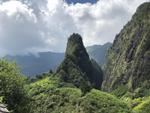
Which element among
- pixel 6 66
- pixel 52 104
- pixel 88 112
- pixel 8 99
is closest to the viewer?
pixel 8 99

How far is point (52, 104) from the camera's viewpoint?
633ft

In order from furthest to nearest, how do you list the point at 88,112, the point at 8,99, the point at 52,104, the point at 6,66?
the point at 52,104 → the point at 88,112 → the point at 6,66 → the point at 8,99

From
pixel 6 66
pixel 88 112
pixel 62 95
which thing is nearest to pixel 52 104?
pixel 62 95

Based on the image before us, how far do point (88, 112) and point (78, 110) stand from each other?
397 centimetres

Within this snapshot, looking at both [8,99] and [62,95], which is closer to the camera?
[8,99]

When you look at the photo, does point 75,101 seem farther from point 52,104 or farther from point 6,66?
point 6,66

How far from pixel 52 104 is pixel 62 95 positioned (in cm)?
692

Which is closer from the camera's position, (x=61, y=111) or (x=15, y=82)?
(x=15, y=82)

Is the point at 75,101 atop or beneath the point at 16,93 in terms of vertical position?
beneath

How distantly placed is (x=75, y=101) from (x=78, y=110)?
7205 millimetres

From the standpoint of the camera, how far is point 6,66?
7919cm

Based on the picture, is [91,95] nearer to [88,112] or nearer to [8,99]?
[88,112]

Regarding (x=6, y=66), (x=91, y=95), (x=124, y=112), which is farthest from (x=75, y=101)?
(x=6, y=66)

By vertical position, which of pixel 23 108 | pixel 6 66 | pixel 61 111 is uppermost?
pixel 6 66
